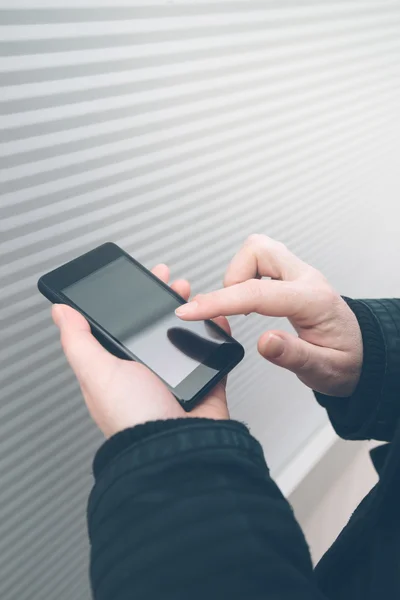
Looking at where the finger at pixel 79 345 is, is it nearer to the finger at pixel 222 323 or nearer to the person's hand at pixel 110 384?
the person's hand at pixel 110 384

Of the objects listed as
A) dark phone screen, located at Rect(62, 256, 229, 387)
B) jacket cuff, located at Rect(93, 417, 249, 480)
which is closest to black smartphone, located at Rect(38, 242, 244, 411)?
dark phone screen, located at Rect(62, 256, 229, 387)

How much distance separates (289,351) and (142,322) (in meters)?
0.20

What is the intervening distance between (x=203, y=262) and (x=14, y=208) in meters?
0.37

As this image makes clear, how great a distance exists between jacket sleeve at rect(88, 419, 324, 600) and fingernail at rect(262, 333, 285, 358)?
164 millimetres

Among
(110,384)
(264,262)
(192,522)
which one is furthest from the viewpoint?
(264,262)

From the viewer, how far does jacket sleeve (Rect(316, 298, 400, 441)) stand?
2.14 ft

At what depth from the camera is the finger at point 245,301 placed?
1.91ft

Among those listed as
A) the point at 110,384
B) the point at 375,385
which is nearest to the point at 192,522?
the point at 110,384

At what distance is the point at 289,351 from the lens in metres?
0.60

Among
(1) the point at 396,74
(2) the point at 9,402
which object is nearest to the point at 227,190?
(2) the point at 9,402

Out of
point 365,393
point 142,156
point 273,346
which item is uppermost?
point 142,156

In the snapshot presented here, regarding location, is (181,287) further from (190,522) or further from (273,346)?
(190,522)

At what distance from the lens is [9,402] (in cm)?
61

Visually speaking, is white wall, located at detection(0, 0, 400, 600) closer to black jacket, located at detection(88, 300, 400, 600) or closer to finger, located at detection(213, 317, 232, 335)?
finger, located at detection(213, 317, 232, 335)
